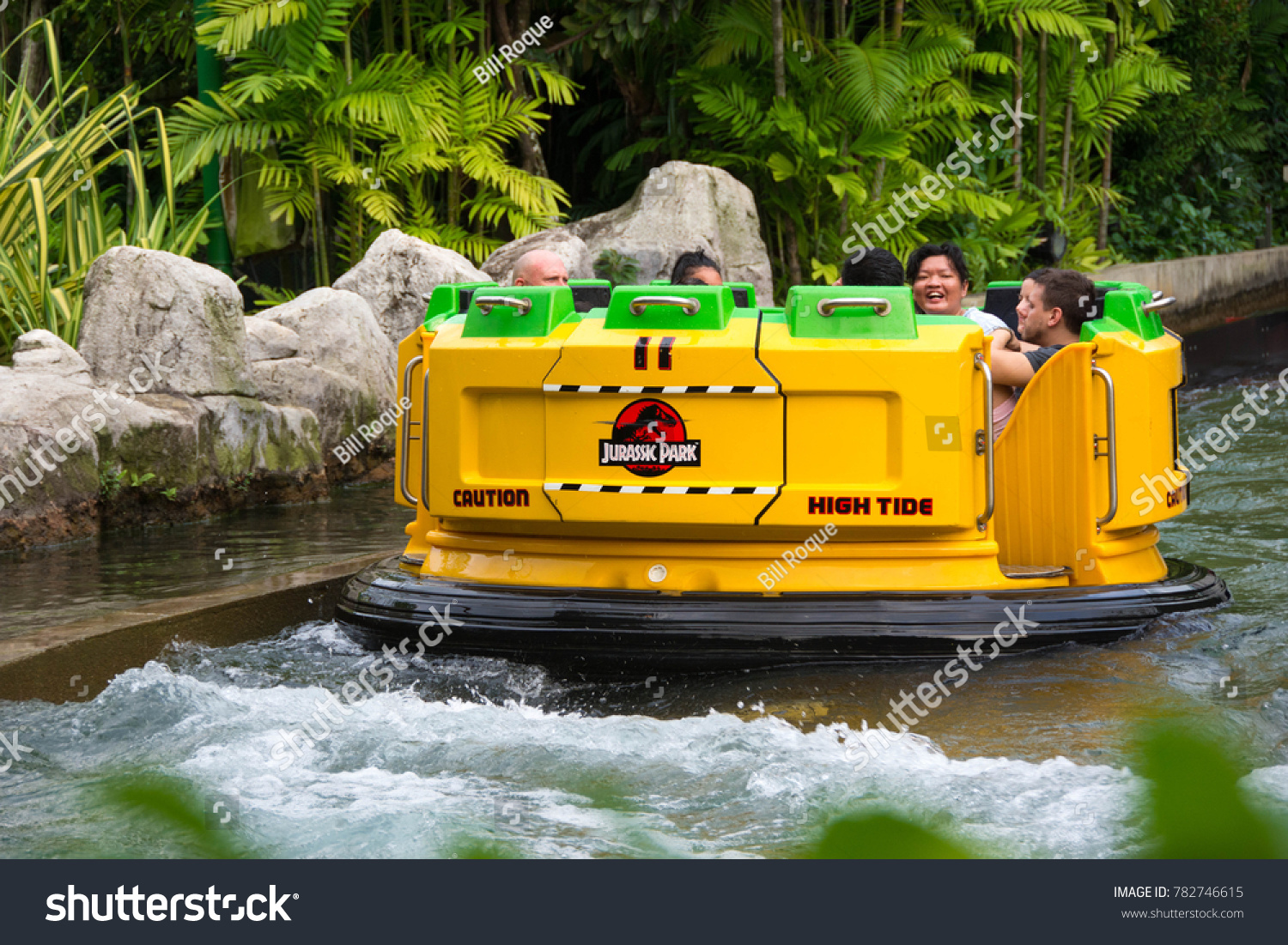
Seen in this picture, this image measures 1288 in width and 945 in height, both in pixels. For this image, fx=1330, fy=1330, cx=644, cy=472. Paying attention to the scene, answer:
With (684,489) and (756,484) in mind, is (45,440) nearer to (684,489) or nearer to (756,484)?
(684,489)

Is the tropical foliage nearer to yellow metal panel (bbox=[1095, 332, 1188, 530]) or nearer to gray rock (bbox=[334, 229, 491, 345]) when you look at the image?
gray rock (bbox=[334, 229, 491, 345])

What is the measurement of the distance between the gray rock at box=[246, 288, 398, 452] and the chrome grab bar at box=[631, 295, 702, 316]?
3.79 m

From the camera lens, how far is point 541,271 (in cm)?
513

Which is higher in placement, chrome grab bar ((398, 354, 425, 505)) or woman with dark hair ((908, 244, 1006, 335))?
woman with dark hair ((908, 244, 1006, 335))

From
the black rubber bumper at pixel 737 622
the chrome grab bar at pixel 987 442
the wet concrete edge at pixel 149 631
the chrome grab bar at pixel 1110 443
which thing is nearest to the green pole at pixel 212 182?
the wet concrete edge at pixel 149 631

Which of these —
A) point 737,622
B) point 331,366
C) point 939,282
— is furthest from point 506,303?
point 331,366

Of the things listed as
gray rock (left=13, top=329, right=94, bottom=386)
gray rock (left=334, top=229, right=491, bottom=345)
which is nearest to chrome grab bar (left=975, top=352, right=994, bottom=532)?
gray rock (left=13, top=329, right=94, bottom=386)

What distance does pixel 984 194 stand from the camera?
38.7 feet

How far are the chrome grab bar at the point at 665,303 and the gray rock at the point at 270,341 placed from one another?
4.19m

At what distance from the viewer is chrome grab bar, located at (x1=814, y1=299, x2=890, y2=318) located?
373cm

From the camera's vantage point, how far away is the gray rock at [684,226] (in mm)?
10180

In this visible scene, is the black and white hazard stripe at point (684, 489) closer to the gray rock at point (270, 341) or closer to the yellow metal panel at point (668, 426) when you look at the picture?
the yellow metal panel at point (668, 426)

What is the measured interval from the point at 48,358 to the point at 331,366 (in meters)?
1.81
